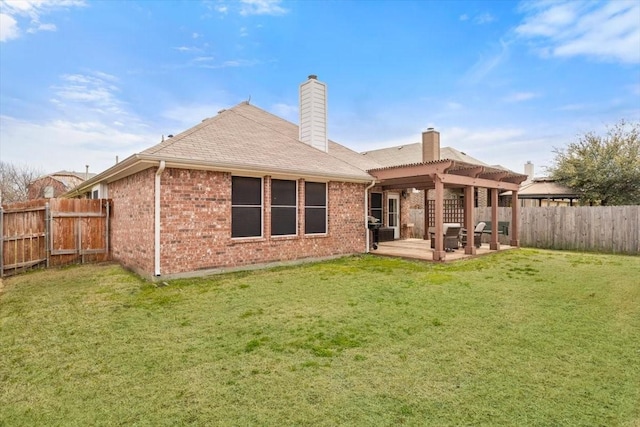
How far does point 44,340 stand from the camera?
4199mm

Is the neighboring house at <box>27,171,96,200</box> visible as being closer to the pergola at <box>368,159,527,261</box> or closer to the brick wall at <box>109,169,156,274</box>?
the brick wall at <box>109,169,156,274</box>

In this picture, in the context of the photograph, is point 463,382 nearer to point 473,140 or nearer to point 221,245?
point 221,245

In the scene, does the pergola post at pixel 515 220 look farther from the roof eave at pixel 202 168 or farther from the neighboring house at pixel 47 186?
the neighboring house at pixel 47 186

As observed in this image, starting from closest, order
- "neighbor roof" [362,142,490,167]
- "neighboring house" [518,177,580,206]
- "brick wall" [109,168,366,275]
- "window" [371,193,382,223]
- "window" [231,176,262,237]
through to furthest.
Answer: "brick wall" [109,168,366,275]
"window" [231,176,262,237]
"window" [371,193,382,223]
"neighboring house" [518,177,580,206]
"neighbor roof" [362,142,490,167]

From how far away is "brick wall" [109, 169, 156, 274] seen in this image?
729 centimetres

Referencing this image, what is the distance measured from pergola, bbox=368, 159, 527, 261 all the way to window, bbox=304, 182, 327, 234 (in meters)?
2.30

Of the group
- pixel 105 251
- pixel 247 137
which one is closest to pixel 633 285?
pixel 247 137

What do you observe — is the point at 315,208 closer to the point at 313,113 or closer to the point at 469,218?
the point at 313,113

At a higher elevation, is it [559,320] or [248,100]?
[248,100]

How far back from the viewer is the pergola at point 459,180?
9.52 m

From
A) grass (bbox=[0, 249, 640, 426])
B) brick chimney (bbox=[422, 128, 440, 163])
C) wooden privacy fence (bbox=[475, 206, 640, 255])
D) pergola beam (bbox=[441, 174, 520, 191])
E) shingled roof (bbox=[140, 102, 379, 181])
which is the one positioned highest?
brick chimney (bbox=[422, 128, 440, 163])

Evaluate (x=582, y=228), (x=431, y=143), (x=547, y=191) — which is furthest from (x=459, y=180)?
(x=547, y=191)

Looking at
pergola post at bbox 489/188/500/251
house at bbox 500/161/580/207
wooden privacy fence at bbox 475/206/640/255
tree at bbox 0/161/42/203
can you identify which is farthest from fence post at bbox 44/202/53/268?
tree at bbox 0/161/42/203

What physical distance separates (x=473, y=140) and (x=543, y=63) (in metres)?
10.6
